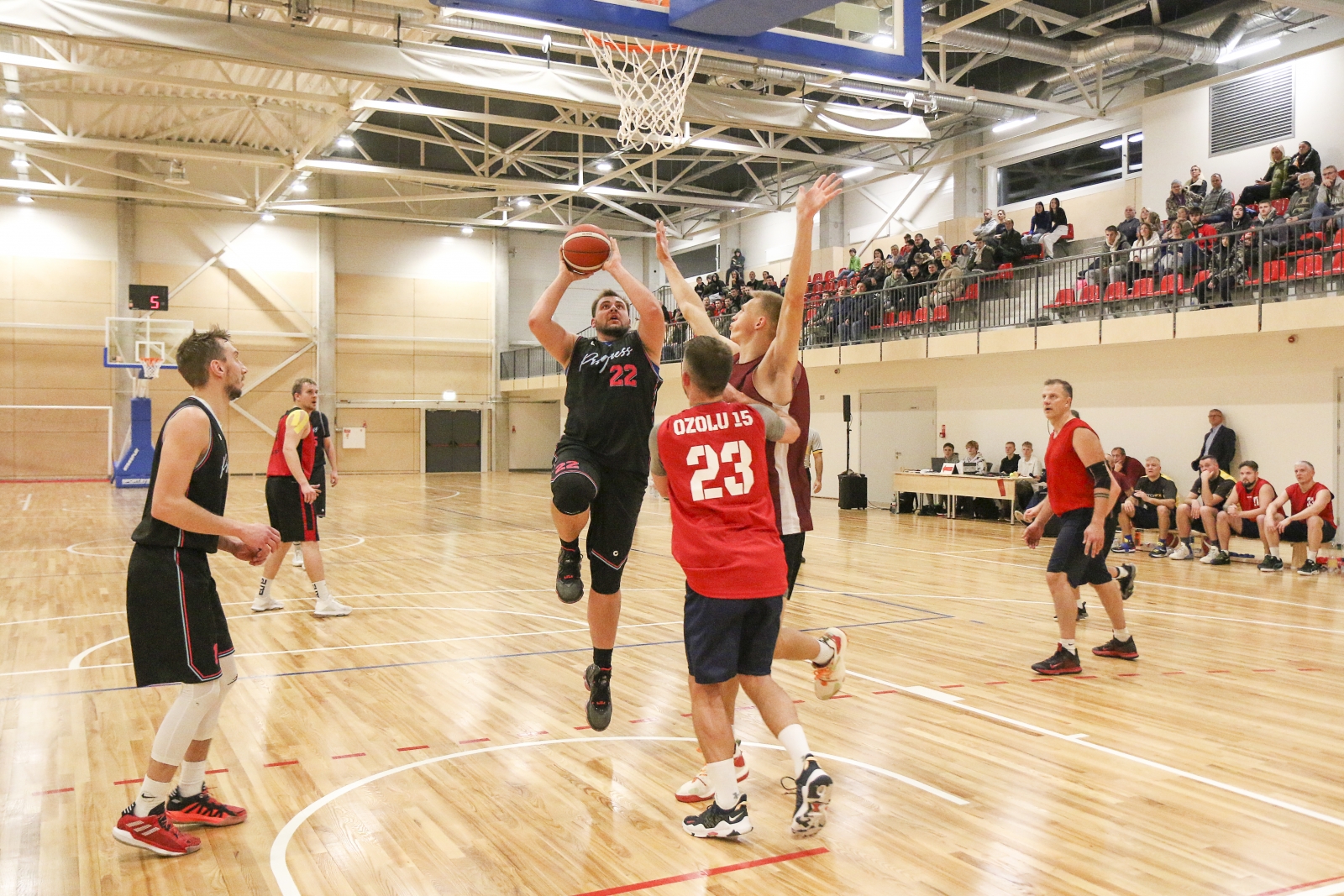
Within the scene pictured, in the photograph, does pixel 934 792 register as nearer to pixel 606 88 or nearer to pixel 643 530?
pixel 643 530

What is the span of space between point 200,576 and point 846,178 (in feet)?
74.8

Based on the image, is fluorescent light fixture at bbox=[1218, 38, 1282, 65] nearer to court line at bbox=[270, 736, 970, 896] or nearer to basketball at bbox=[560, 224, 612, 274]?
basketball at bbox=[560, 224, 612, 274]

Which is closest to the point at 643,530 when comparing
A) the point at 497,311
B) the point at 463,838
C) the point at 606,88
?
the point at 606,88

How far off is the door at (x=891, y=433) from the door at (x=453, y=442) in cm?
1486

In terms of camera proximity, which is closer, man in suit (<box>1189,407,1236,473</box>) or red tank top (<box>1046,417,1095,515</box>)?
red tank top (<box>1046,417,1095,515</box>)

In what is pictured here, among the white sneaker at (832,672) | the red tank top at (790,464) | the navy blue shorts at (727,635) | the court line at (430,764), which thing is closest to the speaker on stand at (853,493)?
the court line at (430,764)

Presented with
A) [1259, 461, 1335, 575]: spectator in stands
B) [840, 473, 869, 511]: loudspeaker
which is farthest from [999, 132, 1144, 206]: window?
[1259, 461, 1335, 575]: spectator in stands

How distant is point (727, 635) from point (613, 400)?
1.36 meters

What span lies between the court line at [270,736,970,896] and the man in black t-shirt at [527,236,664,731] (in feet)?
1.20

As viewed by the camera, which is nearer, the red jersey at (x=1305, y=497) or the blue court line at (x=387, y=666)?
the blue court line at (x=387, y=666)

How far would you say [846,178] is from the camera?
24.5 metres

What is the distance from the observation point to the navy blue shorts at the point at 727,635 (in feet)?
11.2

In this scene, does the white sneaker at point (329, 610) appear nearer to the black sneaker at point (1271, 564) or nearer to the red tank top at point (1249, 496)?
the black sneaker at point (1271, 564)

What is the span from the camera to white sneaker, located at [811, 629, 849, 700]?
4.36 meters
